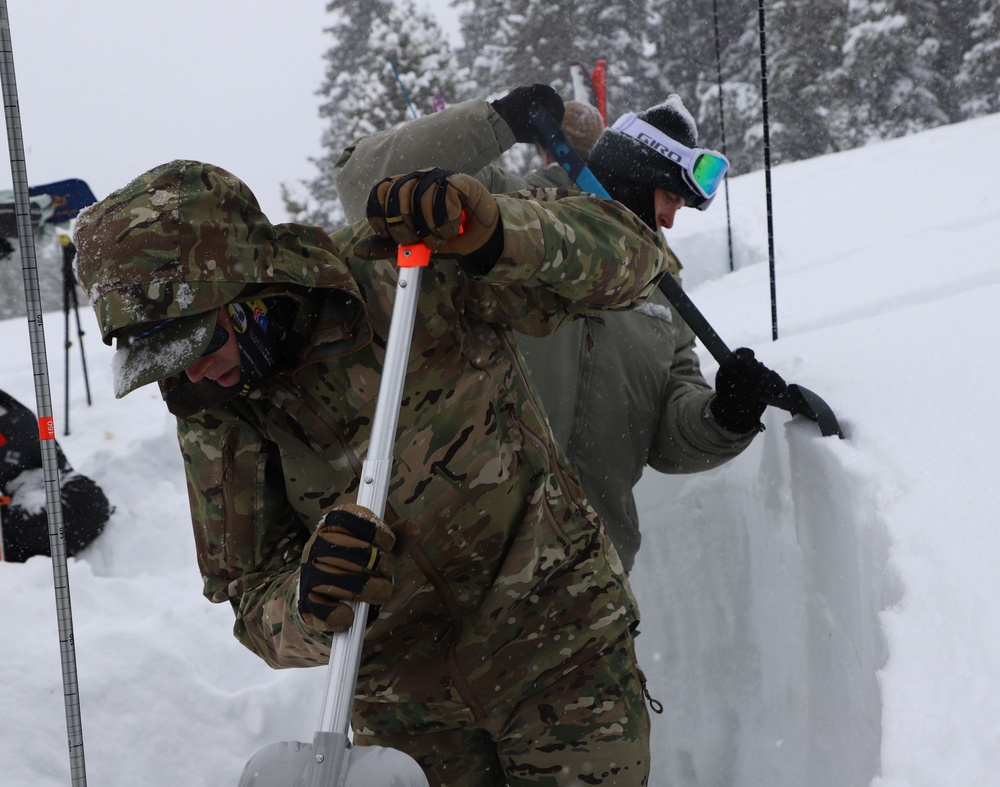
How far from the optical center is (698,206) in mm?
3064

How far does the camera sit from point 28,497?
4.98 meters

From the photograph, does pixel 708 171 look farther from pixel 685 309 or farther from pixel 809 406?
pixel 809 406

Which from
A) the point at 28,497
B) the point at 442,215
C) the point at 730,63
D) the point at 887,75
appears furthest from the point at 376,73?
the point at 442,215

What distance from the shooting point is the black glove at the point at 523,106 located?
9.51 feet

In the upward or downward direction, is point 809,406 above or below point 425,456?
below

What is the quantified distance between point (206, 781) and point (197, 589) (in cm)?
149

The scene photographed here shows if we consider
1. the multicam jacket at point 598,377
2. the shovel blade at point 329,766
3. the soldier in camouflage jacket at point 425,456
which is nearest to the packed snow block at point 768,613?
the multicam jacket at point 598,377

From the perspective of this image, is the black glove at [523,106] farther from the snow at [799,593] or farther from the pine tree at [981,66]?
the pine tree at [981,66]

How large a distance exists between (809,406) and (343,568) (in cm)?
167

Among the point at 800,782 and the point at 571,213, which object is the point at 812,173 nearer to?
the point at 800,782

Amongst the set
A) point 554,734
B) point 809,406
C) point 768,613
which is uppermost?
point 809,406

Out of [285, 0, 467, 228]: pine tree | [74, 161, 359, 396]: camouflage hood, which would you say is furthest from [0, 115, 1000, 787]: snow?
[285, 0, 467, 228]: pine tree

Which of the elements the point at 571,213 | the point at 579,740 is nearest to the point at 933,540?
the point at 579,740

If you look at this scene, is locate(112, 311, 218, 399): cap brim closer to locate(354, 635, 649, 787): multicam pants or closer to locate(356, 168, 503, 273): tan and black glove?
locate(356, 168, 503, 273): tan and black glove
